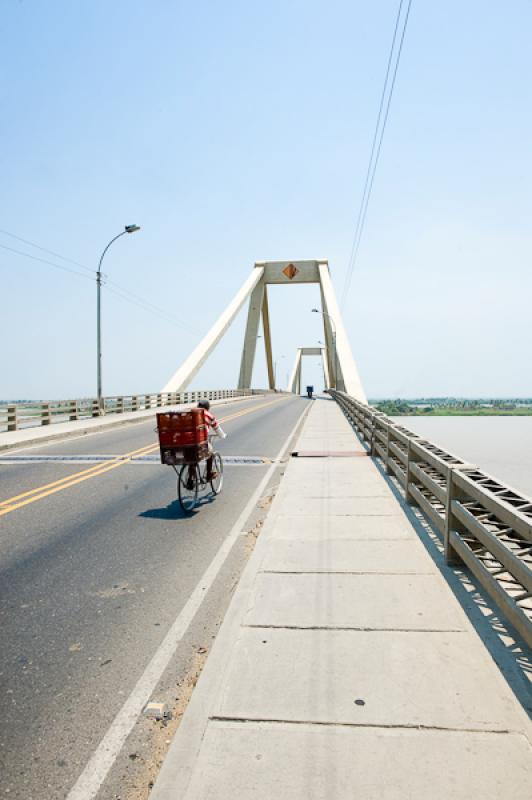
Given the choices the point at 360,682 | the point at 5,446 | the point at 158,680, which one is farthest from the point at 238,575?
the point at 5,446

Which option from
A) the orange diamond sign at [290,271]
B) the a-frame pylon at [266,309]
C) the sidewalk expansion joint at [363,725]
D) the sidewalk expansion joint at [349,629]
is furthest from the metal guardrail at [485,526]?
the orange diamond sign at [290,271]

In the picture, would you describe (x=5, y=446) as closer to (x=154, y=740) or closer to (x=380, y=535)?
(x=380, y=535)

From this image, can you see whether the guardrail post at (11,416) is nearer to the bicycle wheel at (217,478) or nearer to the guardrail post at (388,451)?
the bicycle wheel at (217,478)

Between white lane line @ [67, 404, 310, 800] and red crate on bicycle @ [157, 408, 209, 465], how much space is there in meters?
2.30

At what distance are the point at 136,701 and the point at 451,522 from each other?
3117 mm

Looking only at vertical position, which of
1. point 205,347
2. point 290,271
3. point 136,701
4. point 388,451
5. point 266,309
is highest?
point 290,271

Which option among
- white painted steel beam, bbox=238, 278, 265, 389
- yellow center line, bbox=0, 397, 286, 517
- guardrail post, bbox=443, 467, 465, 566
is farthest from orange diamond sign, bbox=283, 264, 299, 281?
guardrail post, bbox=443, 467, 465, 566

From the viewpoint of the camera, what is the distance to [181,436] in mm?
7758

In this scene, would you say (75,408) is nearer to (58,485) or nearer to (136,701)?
(58,485)

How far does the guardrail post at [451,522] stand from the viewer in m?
4.98

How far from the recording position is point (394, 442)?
965cm

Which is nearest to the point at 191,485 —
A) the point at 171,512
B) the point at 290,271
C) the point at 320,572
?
the point at 171,512

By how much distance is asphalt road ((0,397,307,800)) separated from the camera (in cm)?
277

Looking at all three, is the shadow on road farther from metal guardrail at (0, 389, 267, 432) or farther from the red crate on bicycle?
metal guardrail at (0, 389, 267, 432)
